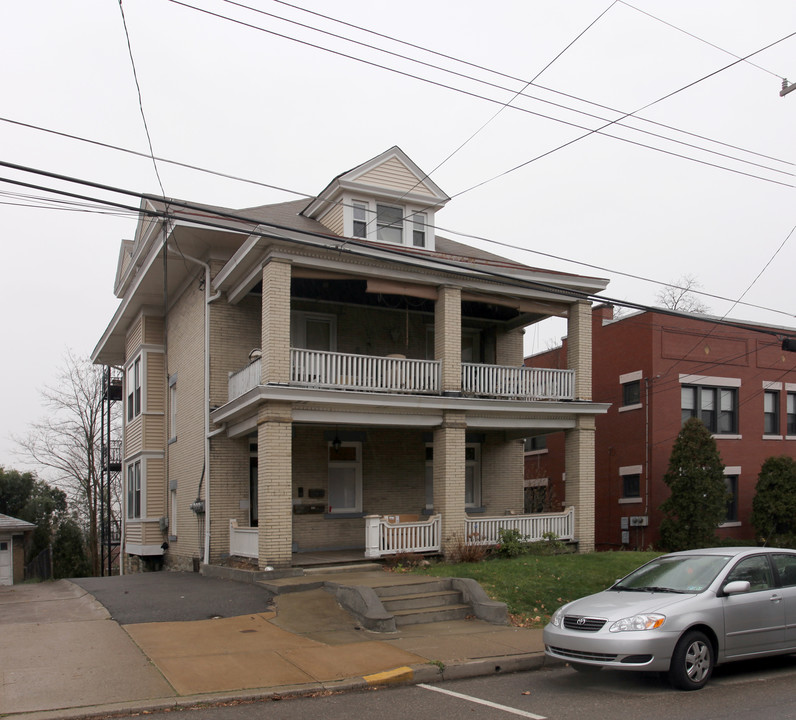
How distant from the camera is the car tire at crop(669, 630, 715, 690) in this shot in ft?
28.6

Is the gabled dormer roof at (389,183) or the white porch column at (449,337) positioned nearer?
the white porch column at (449,337)

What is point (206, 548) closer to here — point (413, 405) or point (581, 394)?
point (413, 405)

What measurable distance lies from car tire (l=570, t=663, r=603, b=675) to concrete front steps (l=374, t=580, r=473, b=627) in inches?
134

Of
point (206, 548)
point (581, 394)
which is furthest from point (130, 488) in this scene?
point (581, 394)

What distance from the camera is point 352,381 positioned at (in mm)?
17812

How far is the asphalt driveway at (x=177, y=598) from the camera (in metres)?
12.9

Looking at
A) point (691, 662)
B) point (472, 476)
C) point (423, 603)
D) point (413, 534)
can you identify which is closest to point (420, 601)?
point (423, 603)

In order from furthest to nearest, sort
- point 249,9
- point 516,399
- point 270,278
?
point 516,399
point 270,278
point 249,9

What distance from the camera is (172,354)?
2380 cm

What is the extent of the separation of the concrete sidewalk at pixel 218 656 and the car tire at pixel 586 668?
2.33ft

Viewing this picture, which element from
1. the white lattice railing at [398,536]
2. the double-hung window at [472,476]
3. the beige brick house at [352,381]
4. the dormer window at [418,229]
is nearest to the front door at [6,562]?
the beige brick house at [352,381]

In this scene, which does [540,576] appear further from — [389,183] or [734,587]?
[389,183]

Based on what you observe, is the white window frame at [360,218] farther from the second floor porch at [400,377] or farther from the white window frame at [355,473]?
the white window frame at [355,473]

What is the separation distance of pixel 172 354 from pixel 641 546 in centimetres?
1559
